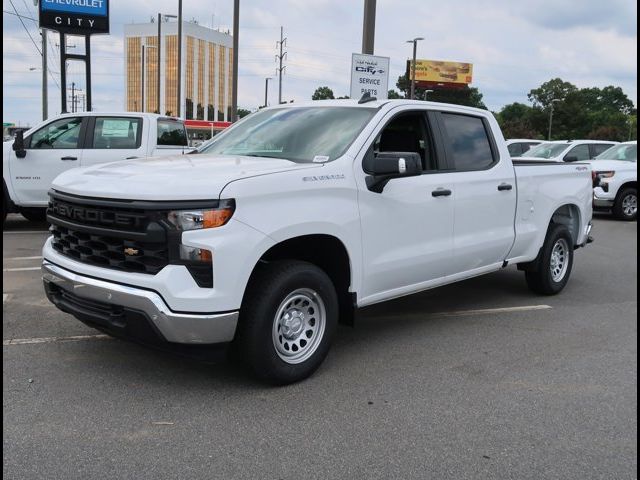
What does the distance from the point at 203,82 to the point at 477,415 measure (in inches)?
4326

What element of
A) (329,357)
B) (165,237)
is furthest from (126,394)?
(329,357)

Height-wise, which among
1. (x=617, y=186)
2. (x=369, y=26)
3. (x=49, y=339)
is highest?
(x=369, y=26)

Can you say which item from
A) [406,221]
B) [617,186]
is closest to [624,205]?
[617,186]

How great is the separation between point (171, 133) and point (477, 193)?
7.43 meters

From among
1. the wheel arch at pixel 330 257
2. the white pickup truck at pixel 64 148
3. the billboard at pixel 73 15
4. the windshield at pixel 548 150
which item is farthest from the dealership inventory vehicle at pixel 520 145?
the wheel arch at pixel 330 257

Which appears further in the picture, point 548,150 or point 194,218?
point 548,150

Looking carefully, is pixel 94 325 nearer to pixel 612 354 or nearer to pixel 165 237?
pixel 165 237

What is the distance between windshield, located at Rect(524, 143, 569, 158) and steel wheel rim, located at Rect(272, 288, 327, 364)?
45.1 feet

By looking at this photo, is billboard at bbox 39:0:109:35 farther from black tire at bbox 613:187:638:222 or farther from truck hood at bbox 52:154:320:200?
truck hood at bbox 52:154:320:200

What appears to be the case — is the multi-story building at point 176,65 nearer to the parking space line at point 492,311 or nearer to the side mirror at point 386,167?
the parking space line at point 492,311

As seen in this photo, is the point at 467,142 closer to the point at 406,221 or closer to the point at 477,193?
the point at 477,193

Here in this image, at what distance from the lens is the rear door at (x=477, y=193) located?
550 cm

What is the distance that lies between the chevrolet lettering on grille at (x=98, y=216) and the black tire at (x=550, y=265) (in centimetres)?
458

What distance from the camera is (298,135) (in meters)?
4.95
